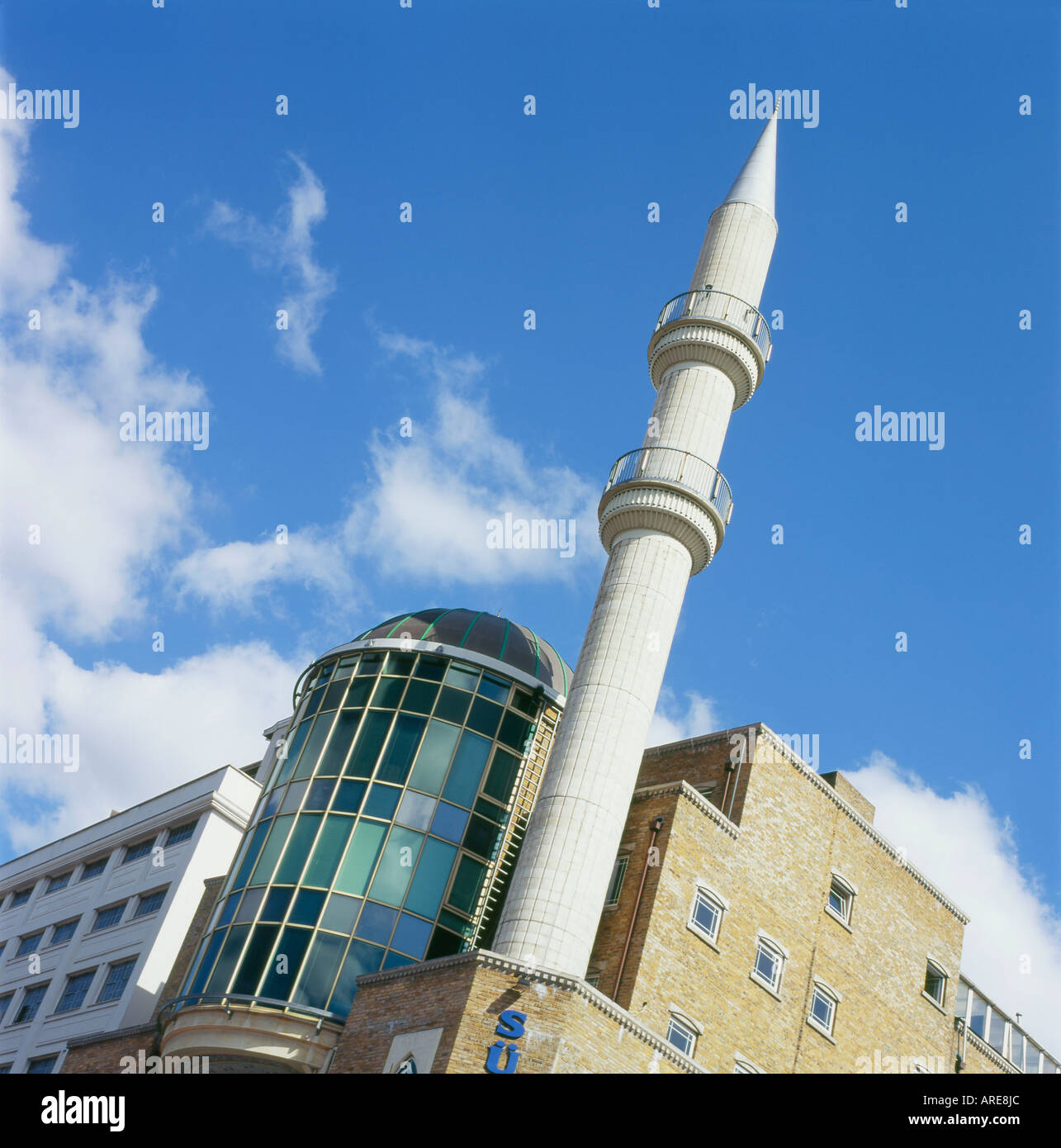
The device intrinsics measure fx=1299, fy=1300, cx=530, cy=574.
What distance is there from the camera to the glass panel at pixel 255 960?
32.0 meters

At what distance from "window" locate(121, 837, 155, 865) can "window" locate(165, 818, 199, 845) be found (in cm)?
110

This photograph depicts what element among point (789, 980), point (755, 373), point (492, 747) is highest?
point (755, 373)

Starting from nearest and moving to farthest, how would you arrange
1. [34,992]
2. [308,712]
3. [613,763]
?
[613,763]
[308,712]
[34,992]

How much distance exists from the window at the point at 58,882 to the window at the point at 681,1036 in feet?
107

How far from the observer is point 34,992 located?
50.3 m

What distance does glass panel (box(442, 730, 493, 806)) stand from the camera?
35156mm

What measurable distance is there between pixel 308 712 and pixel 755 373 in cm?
1723

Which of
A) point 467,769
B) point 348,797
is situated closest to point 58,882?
point 348,797

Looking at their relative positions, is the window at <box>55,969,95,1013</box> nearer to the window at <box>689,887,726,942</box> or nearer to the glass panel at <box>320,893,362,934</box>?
the glass panel at <box>320,893,362,934</box>

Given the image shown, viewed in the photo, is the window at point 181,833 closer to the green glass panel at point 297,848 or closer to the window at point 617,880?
the green glass panel at point 297,848
